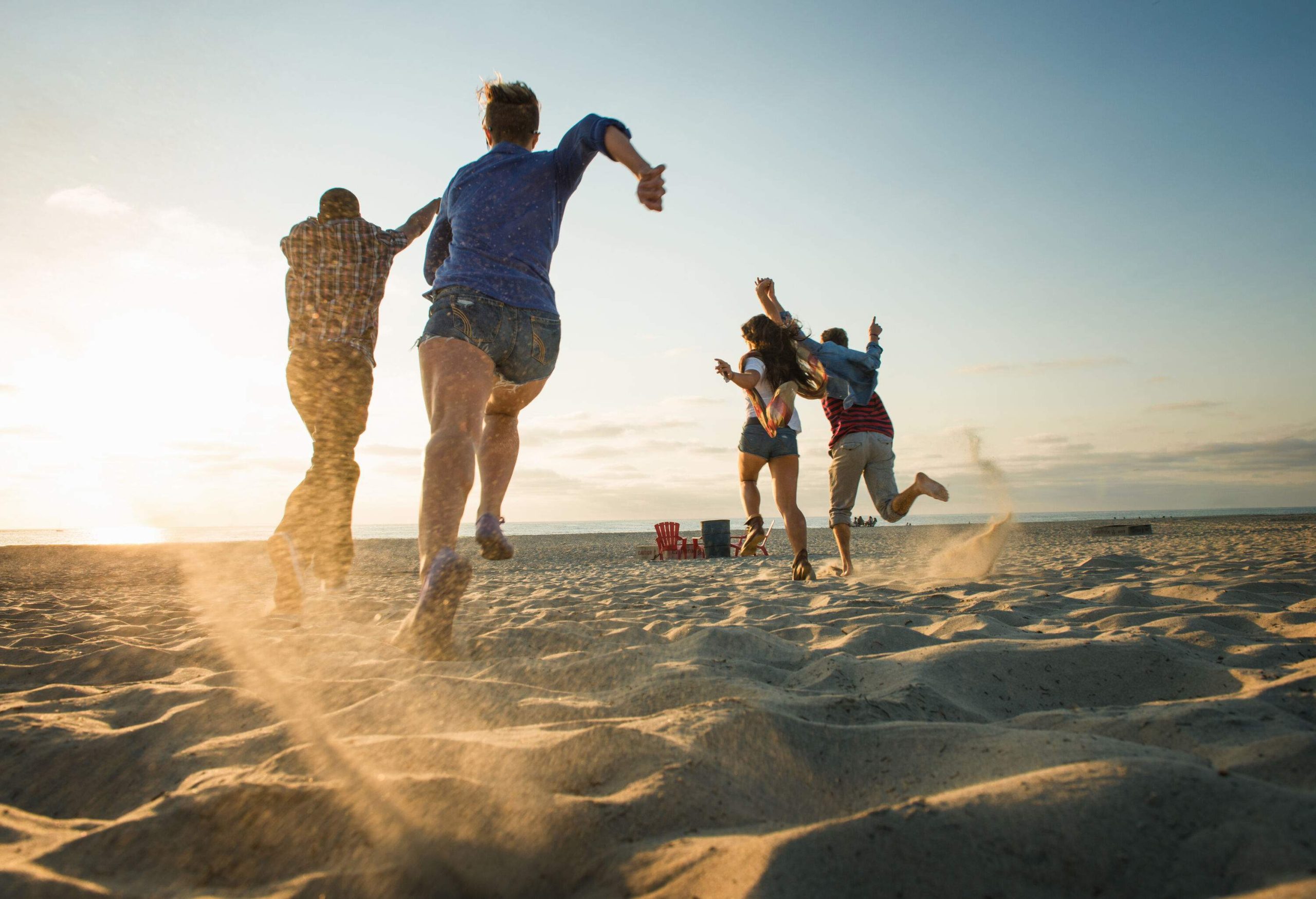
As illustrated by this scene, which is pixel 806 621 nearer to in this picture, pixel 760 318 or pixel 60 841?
pixel 60 841

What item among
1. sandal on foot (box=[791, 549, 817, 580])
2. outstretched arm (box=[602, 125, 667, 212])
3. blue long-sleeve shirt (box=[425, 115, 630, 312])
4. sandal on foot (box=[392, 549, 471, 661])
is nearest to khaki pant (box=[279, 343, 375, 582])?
blue long-sleeve shirt (box=[425, 115, 630, 312])

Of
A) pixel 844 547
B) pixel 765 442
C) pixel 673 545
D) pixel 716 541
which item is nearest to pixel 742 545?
pixel 844 547

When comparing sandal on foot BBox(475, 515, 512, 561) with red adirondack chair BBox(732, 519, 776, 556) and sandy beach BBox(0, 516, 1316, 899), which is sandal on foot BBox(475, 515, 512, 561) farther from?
red adirondack chair BBox(732, 519, 776, 556)

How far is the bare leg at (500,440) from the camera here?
8.20ft

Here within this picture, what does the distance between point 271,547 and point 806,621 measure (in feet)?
7.75

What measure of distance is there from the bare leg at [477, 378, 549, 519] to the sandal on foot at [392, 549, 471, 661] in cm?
62

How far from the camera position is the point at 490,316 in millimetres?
2164

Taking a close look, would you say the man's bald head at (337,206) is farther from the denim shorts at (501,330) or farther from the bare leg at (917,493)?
the bare leg at (917,493)

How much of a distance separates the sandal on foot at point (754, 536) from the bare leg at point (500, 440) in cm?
320

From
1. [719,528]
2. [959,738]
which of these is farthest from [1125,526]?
[959,738]

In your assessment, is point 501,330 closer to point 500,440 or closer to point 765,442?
point 500,440

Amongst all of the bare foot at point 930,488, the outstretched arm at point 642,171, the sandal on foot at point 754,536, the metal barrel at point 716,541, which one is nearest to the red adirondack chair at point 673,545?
the metal barrel at point 716,541

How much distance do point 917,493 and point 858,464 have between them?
1.82ft

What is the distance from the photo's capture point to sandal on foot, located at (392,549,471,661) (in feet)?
5.88
